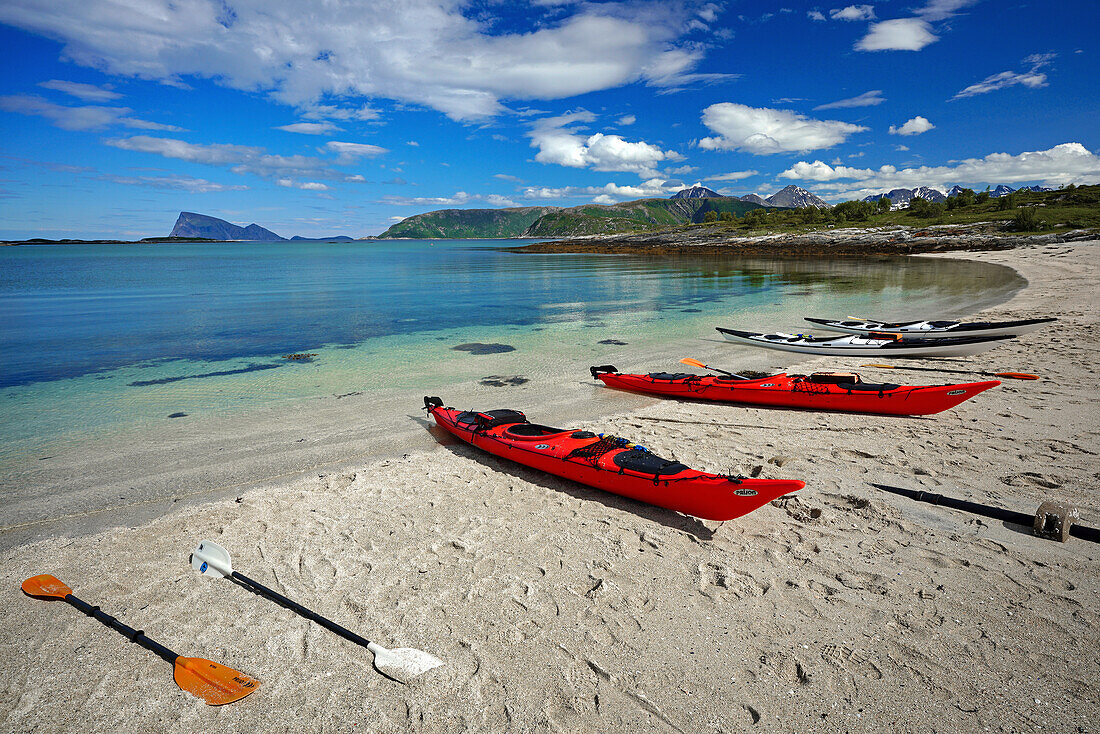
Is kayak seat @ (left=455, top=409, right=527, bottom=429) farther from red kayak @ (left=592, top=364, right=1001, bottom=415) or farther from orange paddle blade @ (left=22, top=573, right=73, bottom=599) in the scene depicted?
orange paddle blade @ (left=22, top=573, right=73, bottom=599)

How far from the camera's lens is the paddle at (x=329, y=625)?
14.3ft

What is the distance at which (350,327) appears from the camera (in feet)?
79.1

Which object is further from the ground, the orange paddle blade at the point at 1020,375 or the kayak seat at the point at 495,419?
the kayak seat at the point at 495,419

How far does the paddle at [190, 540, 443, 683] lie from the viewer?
4.36 metres

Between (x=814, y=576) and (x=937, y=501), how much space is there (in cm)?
259

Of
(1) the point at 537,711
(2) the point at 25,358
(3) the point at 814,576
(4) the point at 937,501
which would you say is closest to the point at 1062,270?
(4) the point at 937,501

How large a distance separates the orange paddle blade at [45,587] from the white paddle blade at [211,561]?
4.07 feet

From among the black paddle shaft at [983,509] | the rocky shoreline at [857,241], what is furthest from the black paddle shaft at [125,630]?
the rocky shoreline at [857,241]

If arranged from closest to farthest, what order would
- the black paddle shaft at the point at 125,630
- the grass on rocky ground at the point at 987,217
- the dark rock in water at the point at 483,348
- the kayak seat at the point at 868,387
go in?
the black paddle shaft at the point at 125,630, the kayak seat at the point at 868,387, the dark rock in water at the point at 483,348, the grass on rocky ground at the point at 987,217

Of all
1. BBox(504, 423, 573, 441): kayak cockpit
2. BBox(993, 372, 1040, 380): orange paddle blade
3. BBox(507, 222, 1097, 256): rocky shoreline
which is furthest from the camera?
BBox(507, 222, 1097, 256): rocky shoreline

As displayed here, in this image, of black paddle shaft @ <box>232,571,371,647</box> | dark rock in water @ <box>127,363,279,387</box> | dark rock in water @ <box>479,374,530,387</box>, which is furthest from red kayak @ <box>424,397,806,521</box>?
dark rock in water @ <box>127,363,279,387</box>

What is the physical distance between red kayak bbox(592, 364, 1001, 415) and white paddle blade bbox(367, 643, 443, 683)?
8755 millimetres

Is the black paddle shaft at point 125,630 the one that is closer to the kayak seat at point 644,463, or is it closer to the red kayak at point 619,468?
the red kayak at point 619,468

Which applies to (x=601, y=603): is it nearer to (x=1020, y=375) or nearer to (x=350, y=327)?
(x=1020, y=375)
